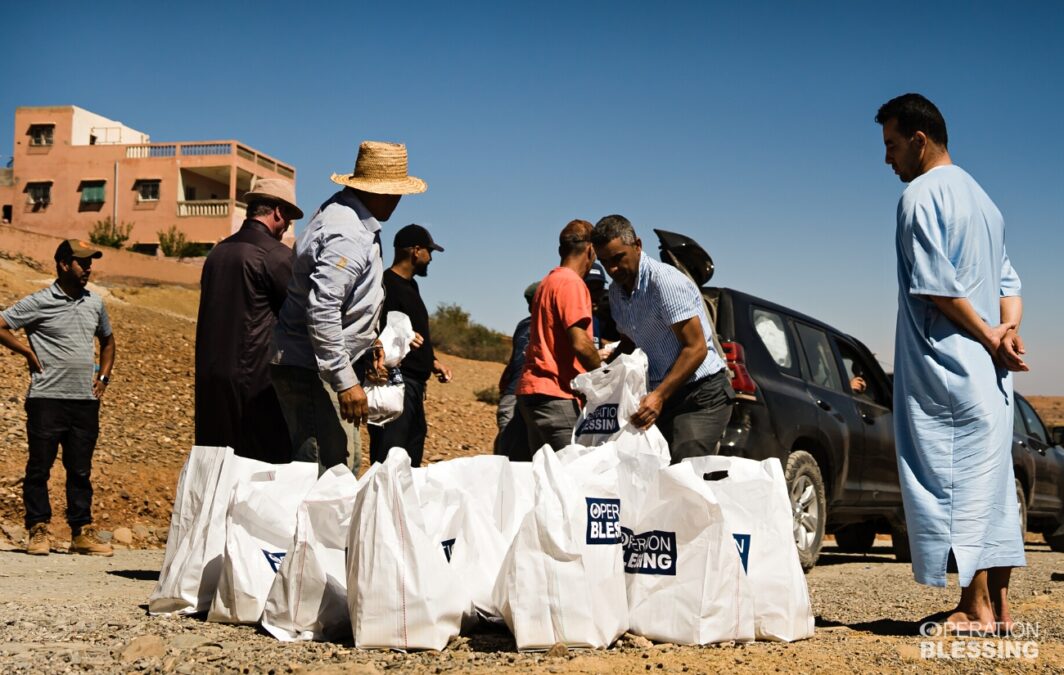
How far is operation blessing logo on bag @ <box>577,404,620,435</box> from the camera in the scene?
541 centimetres

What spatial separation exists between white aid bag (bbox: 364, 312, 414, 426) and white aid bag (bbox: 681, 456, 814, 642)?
2061 millimetres

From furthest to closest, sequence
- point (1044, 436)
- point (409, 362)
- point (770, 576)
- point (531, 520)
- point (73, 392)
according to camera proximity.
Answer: point (1044, 436), point (73, 392), point (409, 362), point (770, 576), point (531, 520)

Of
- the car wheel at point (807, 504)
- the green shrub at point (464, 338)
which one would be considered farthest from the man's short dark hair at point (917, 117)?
the green shrub at point (464, 338)

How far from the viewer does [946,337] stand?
4387 millimetres

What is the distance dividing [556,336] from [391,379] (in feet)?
2.94

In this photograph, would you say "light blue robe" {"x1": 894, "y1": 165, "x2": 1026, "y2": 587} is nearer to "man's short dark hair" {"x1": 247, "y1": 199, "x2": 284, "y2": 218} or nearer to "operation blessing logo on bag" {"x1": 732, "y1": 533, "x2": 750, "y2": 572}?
"operation blessing logo on bag" {"x1": 732, "y1": 533, "x2": 750, "y2": 572}

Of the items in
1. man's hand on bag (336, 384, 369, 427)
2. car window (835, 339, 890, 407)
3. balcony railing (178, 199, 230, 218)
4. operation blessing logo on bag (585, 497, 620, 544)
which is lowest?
operation blessing logo on bag (585, 497, 620, 544)

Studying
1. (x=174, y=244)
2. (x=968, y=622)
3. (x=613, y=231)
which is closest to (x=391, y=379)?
(x=613, y=231)

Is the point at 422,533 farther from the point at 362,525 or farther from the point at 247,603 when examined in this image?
the point at 247,603

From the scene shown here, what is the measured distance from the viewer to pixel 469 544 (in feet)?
13.9

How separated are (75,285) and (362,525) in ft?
17.0

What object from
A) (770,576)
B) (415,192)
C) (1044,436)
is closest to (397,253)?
(415,192)

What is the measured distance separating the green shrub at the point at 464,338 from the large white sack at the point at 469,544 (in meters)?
37.0

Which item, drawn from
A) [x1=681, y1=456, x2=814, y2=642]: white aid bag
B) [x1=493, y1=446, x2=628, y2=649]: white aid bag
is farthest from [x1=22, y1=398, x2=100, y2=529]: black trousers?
[x1=681, y1=456, x2=814, y2=642]: white aid bag
